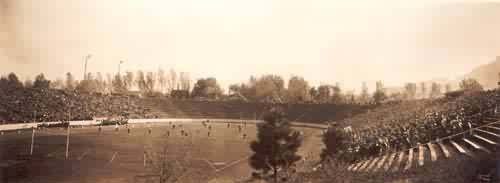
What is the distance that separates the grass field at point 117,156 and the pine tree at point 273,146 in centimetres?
344

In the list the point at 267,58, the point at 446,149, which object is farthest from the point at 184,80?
the point at 446,149

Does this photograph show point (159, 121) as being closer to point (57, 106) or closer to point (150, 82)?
point (57, 106)

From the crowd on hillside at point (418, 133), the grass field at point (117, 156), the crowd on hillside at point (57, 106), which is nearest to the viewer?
the crowd on hillside at point (418, 133)

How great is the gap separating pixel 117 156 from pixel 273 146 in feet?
26.1

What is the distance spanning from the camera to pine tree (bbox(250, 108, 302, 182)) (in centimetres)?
902

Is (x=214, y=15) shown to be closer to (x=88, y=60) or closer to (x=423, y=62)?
(x=88, y=60)

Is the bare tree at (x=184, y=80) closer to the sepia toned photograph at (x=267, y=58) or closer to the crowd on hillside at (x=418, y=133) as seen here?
the sepia toned photograph at (x=267, y=58)

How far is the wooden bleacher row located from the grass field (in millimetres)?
3359

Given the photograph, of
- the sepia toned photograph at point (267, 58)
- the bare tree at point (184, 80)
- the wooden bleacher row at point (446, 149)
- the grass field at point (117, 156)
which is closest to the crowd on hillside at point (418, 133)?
the sepia toned photograph at point (267, 58)

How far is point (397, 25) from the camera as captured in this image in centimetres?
1227

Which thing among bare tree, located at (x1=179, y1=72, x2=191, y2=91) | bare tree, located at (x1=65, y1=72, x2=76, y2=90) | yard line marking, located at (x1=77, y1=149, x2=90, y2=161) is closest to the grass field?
yard line marking, located at (x1=77, y1=149, x2=90, y2=161)

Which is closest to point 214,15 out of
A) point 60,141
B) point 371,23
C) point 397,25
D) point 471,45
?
point 371,23

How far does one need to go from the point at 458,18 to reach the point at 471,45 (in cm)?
134

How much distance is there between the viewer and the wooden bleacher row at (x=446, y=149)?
852 cm
